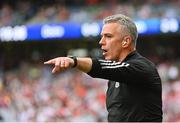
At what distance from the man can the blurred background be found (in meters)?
6.22

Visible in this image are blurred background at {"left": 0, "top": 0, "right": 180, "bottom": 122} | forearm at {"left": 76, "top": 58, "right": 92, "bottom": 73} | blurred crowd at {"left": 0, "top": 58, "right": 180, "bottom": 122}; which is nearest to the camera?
forearm at {"left": 76, "top": 58, "right": 92, "bottom": 73}

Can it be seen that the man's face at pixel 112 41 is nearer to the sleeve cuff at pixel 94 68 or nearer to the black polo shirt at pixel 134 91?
the black polo shirt at pixel 134 91

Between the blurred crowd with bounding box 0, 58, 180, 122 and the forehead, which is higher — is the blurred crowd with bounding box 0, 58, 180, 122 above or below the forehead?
below

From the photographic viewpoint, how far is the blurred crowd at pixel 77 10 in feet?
38.1

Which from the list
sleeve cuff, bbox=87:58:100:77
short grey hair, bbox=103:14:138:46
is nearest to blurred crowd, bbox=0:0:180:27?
short grey hair, bbox=103:14:138:46

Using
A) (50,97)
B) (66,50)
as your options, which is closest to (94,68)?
(50,97)

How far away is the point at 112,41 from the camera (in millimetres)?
3420

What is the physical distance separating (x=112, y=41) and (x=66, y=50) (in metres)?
9.95

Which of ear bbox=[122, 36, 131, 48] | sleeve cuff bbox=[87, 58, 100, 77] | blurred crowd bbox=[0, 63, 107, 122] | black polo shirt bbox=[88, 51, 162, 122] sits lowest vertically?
blurred crowd bbox=[0, 63, 107, 122]

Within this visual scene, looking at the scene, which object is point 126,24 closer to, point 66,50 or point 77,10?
point 77,10

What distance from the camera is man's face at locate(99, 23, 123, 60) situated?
3.43 metres

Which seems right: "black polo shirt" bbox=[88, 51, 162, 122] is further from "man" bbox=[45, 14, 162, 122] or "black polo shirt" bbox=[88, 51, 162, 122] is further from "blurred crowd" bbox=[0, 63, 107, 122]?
"blurred crowd" bbox=[0, 63, 107, 122]

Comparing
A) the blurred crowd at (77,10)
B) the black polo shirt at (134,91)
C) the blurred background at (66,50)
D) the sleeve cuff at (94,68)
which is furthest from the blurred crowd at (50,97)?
the sleeve cuff at (94,68)

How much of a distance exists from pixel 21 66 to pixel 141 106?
34.0 ft
